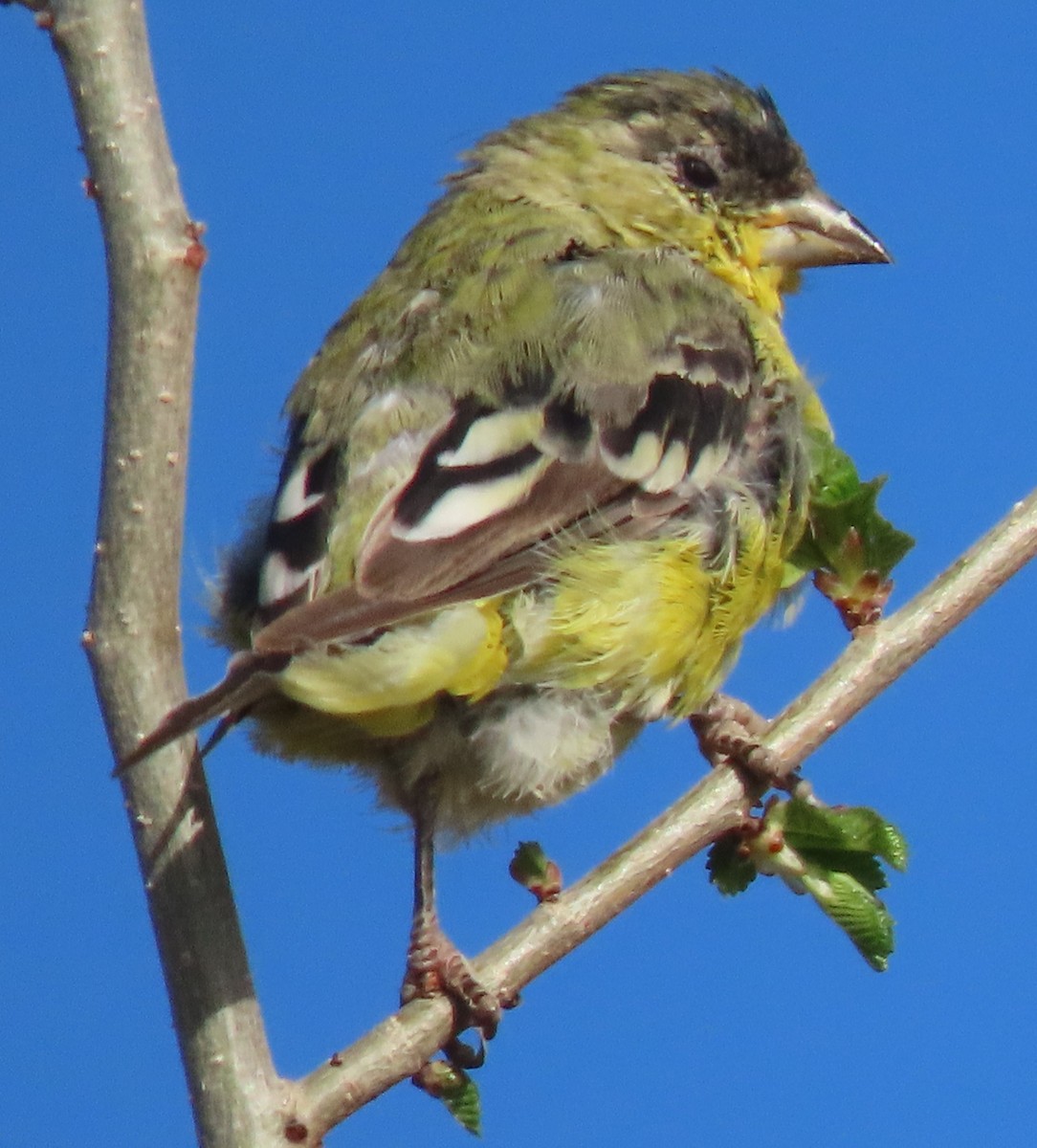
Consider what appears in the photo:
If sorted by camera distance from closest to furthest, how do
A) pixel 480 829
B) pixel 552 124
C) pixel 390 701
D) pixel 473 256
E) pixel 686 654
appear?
pixel 390 701 < pixel 686 654 < pixel 480 829 < pixel 473 256 < pixel 552 124

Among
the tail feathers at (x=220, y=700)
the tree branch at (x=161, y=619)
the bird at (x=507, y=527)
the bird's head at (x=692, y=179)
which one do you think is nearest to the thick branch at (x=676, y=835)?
the tree branch at (x=161, y=619)

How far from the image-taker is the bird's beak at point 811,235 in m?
4.55

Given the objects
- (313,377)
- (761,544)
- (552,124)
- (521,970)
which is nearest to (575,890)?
Result: (521,970)

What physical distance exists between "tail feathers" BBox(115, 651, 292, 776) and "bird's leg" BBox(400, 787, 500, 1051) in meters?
0.62

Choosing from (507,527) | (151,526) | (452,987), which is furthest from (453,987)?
(151,526)

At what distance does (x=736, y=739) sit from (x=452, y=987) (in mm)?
749

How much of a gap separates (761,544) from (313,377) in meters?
1.03

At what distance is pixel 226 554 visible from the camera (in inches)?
143

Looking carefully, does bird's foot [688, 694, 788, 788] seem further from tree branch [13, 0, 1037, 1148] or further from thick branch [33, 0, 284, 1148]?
thick branch [33, 0, 284, 1148]

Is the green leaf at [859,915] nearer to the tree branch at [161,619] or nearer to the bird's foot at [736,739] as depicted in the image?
the bird's foot at [736,739]

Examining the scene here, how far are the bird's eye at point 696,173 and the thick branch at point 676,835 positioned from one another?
1676mm

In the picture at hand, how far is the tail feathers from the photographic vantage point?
2.42 meters

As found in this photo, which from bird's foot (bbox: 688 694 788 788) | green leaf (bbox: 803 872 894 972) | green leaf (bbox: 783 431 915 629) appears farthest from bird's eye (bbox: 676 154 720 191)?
green leaf (bbox: 803 872 894 972)

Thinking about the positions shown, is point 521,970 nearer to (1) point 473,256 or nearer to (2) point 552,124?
(1) point 473,256
